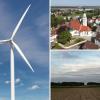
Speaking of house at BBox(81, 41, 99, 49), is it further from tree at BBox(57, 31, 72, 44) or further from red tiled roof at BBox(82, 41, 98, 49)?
tree at BBox(57, 31, 72, 44)

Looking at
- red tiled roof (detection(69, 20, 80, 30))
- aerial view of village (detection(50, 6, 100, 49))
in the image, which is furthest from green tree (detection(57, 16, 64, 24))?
red tiled roof (detection(69, 20, 80, 30))

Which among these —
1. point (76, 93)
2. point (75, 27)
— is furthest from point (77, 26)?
point (76, 93)

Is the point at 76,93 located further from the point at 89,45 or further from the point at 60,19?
the point at 60,19

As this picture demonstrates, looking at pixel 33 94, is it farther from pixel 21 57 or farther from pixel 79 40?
pixel 79 40

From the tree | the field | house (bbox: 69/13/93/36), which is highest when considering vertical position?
house (bbox: 69/13/93/36)

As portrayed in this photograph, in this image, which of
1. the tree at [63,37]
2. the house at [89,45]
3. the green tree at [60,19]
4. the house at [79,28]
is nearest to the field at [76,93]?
the house at [89,45]

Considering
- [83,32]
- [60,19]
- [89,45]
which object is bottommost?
[89,45]

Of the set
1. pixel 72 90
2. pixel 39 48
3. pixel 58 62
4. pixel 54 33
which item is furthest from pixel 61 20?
pixel 39 48
